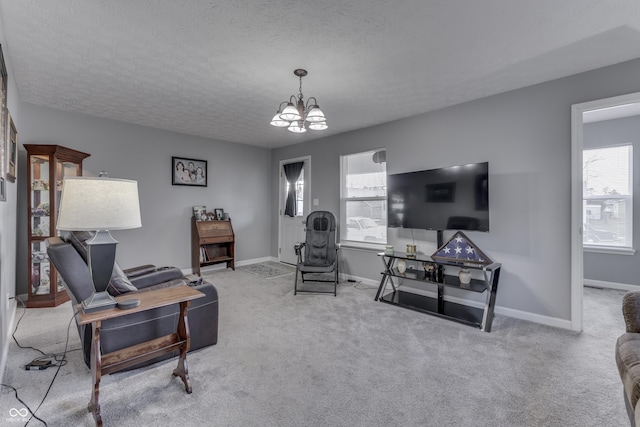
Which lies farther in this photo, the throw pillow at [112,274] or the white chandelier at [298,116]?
the white chandelier at [298,116]

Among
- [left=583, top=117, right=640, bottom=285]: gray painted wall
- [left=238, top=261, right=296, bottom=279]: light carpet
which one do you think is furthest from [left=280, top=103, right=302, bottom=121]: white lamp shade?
[left=583, top=117, right=640, bottom=285]: gray painted wall

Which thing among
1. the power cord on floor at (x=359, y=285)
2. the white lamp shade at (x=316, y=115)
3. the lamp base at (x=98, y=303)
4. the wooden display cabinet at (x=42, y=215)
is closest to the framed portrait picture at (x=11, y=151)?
the wooden display cabinet at (x=42, y=215)

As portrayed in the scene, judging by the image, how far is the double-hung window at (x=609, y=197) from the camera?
4051mm

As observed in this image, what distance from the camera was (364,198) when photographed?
4.63 meters

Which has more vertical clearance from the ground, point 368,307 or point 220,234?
point 220,234

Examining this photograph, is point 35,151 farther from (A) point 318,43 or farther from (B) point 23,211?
(A) point 318,43

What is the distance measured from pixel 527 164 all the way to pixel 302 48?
2.54 m

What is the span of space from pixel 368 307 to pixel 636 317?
7.44ft

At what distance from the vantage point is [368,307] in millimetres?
3473

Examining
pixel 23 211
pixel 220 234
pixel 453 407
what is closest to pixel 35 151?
pixel 23 211

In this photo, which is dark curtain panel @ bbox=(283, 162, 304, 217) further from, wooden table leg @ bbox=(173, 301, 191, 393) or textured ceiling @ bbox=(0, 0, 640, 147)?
wooden table leg @ bbox=(173, 301, 191, 393)

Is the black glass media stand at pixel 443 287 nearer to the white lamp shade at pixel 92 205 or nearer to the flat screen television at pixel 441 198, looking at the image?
the flat screen television at pixel 441 198

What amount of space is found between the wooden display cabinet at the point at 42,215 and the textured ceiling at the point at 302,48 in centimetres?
68

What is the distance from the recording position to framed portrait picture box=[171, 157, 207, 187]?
4.86 metres
